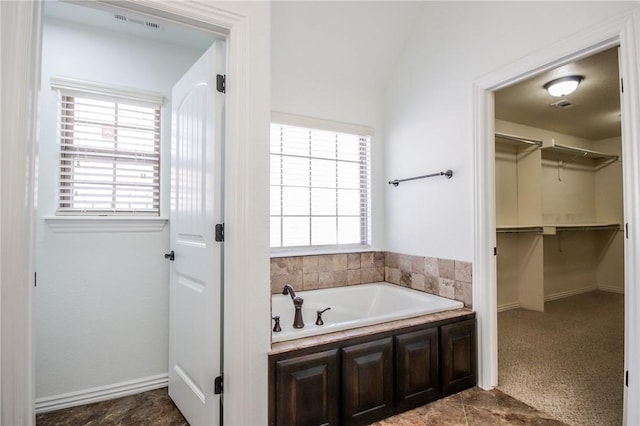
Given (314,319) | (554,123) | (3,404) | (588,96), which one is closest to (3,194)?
(3,404)

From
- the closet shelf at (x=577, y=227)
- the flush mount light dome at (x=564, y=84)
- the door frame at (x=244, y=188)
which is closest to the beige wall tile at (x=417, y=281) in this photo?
the door frame at (x=244, y=188)

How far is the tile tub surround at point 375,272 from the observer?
8.22ft

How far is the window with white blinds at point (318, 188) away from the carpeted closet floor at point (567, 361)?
5.34 feet

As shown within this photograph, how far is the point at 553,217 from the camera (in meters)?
4.86

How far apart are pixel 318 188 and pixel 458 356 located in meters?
1.70

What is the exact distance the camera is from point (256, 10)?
168cm

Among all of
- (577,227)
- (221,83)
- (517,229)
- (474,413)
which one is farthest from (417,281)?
(577,227)

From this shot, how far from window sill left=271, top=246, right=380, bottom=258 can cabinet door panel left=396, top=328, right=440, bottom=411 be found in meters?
1.11

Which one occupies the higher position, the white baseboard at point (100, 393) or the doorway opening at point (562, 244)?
the doorway opening at point (562, 244)

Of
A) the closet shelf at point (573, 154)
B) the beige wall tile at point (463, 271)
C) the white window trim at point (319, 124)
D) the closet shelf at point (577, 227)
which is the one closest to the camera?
the beige wall tile at point (463, 271)

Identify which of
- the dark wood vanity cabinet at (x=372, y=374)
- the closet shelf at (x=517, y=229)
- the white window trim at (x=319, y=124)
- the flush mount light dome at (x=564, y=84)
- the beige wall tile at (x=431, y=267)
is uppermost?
the flush mount light dome at (x=564, y=84)

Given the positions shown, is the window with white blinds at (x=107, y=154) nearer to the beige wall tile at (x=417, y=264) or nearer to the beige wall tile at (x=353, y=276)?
the beige wall tile at (x=353, y=276)

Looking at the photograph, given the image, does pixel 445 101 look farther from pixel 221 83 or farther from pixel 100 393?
pixel 100 393

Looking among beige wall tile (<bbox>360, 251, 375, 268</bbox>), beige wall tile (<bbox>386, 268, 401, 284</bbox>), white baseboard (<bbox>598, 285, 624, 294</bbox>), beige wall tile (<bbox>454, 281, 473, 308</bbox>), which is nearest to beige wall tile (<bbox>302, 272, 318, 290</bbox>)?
beige wall tile (<bbox>360, 251, 375, 268</bbox>)
